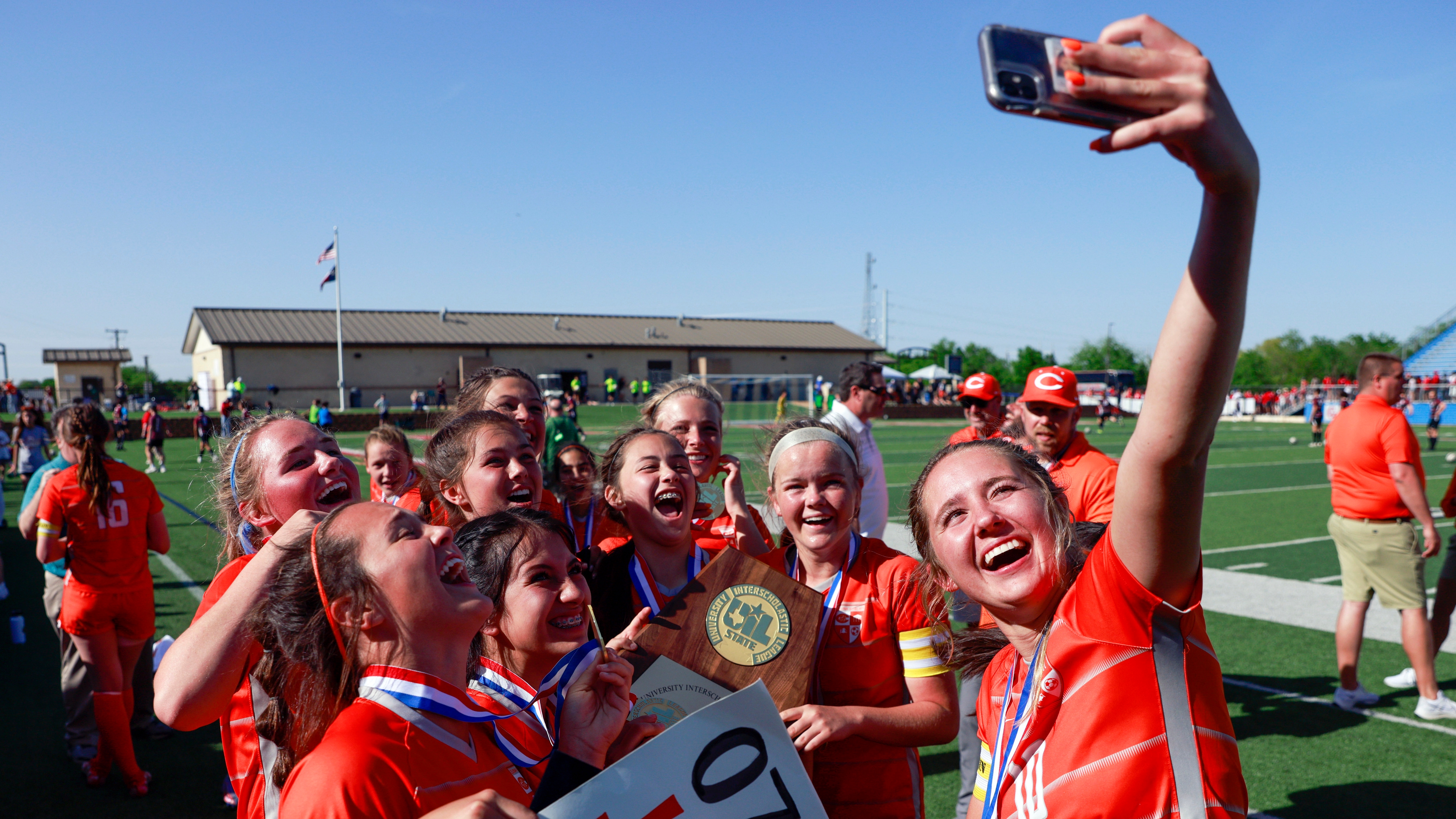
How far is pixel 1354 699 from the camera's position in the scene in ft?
17.4

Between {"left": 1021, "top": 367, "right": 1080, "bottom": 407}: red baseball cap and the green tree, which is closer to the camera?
{"left": 1021, "top": 367, "right": 1080, "bottom": 407}: red baseball cap

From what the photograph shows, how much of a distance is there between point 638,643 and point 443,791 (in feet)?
2.46

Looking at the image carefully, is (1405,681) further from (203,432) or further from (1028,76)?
(203,432)

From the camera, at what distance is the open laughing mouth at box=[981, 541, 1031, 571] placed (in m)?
1.69

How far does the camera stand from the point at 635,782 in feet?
4.98

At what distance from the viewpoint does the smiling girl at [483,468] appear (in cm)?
321

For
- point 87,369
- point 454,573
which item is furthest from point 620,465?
point 87,369

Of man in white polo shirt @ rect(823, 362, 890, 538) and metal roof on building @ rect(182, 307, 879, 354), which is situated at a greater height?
metal roof on building @ rect(182, 307, 879, 354)

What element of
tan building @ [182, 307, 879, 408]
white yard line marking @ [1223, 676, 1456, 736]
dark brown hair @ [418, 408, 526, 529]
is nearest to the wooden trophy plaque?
dark brown hair @ [418, 408, 526, 529]

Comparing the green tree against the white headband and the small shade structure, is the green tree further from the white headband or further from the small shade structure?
the white headband

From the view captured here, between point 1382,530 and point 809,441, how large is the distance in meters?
4.66

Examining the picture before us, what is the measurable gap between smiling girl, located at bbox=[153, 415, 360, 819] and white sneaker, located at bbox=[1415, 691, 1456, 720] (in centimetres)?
609

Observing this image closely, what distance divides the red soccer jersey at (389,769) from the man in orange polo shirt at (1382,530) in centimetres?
570

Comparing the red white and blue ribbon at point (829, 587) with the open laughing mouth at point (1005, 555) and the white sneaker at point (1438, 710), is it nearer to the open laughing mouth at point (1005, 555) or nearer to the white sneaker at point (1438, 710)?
the open laughing mouth at point (1005, 555)
